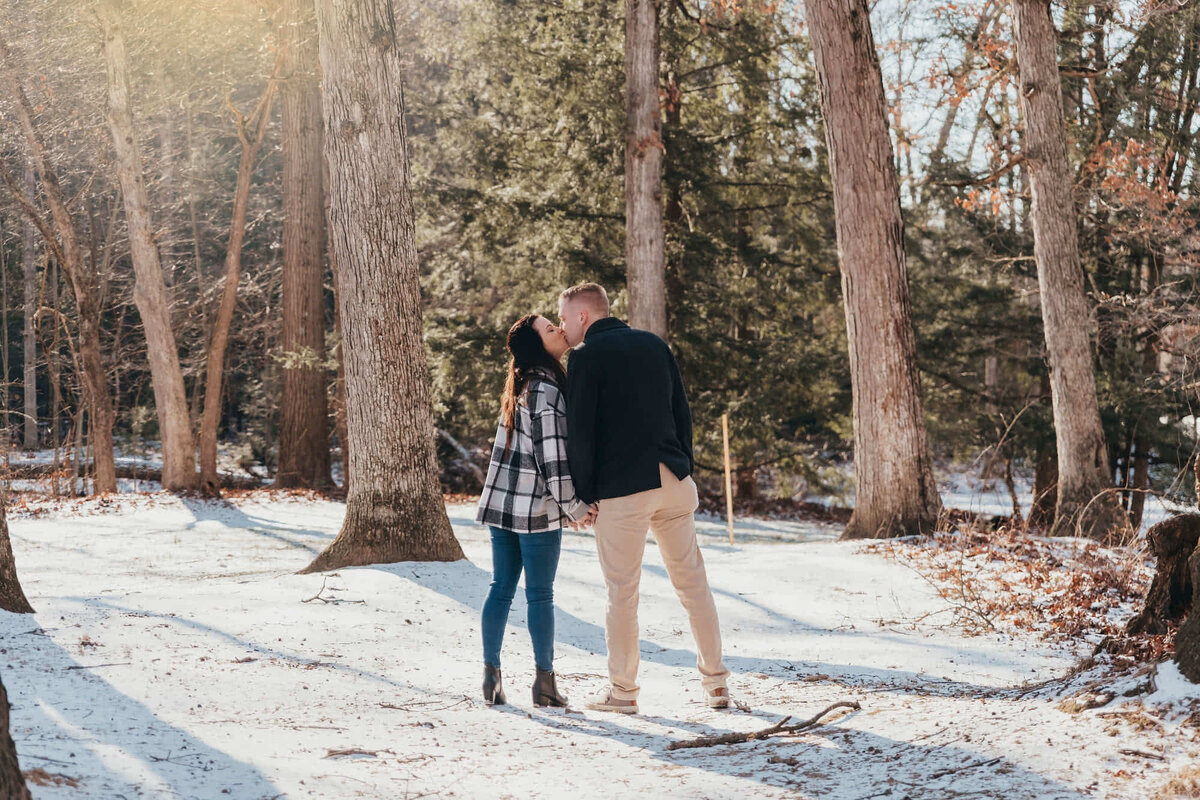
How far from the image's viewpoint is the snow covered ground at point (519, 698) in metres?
3.47

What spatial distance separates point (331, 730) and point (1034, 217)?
10924 millimetres

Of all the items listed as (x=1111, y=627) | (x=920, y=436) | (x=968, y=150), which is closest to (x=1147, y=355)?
(x=968, y=150)

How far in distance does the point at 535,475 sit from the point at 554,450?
16cm

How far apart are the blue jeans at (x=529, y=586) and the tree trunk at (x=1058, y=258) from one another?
902 cm

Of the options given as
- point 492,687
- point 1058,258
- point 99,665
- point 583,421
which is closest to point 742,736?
point 492,687

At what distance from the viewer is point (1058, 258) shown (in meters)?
12.2

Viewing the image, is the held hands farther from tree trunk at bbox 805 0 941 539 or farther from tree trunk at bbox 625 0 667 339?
tree trunk at bbox 625 0 667 339

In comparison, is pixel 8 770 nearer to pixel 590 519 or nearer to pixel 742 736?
pixel 590 519

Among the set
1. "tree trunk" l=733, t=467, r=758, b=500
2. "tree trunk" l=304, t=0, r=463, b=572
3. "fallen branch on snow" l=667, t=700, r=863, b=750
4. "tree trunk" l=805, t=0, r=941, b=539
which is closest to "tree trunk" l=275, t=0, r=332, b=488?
"tree trunk" l=733, t=467, r=758, b=500

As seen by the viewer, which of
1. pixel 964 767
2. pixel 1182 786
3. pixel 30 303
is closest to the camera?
pixel 1182 786

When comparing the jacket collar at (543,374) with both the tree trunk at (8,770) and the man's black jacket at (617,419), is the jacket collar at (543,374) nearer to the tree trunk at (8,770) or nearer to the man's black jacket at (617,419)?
the man's black jacket at (617,419)

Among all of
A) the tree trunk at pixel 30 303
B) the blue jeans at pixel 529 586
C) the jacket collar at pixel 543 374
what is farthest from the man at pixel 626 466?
the tree trunk at pixel 30 303

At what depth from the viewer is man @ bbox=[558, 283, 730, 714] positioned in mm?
4582

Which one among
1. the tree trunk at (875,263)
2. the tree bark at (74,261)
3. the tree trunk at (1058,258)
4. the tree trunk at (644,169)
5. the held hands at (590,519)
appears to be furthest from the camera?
the tree bark at (74,261)
